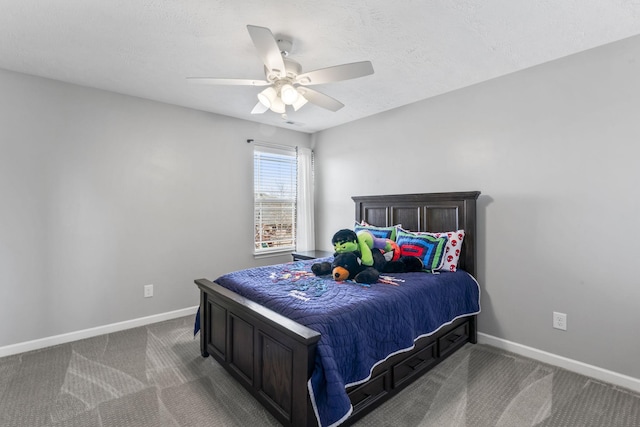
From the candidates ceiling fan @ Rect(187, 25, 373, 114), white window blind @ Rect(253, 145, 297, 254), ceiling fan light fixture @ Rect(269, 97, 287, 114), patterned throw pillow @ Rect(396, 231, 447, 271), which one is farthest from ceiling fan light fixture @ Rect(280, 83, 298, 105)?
white window blind @ Rect(253, 145, 297, 254)

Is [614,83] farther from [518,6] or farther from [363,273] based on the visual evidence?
[363,273]

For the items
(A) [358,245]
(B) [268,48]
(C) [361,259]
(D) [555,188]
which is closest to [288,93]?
(B) [268,48]

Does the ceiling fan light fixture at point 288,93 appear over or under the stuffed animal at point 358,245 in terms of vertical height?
over

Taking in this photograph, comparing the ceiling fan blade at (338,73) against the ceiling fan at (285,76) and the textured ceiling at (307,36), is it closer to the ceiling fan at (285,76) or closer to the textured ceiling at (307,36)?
the ceiling fan at (285,76)

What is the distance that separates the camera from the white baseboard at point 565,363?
2.16 meters

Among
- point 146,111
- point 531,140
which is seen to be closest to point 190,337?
point 146,111

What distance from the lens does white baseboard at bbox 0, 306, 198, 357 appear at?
2.63m

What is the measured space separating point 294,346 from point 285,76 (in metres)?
1.70

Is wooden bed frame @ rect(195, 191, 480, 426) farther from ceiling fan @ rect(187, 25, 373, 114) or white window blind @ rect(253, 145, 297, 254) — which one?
white window blind @ rect(253, 145, 297, 254)

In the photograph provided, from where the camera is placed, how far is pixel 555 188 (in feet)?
8.15

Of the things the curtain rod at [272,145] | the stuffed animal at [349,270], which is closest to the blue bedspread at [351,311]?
the stuffed animal at [349,270]

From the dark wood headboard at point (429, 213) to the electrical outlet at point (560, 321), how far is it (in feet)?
2.21

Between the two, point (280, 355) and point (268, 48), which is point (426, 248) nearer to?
point (280, 355)

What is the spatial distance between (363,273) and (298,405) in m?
1.07
